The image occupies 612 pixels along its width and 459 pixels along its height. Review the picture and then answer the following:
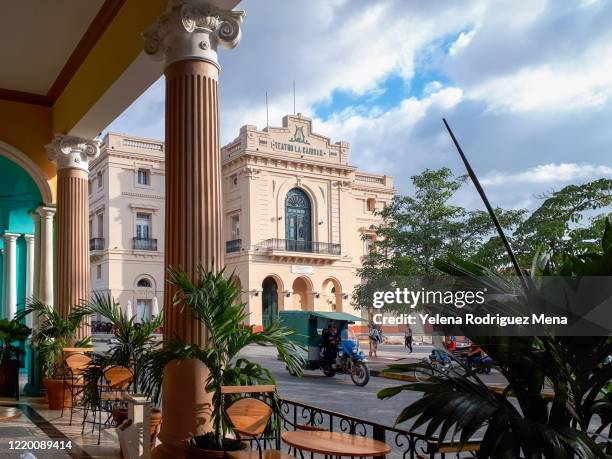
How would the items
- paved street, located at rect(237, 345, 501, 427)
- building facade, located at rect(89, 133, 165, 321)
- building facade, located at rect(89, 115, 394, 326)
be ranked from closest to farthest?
paved street, located at rect(237, 345, 501, 427)
building facade, located at rect(89, 115, 394, 326)
building facade, located at rect(89, 133, 165, 321)

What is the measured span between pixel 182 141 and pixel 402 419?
3.14 meters

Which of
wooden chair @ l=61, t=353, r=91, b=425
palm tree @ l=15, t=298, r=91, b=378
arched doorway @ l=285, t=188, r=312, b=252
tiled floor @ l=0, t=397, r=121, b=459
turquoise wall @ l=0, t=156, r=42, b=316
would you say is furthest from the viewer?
arched doorway @ l=285, t=188, r=312, b=252

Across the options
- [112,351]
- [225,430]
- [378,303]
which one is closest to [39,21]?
[112,351]

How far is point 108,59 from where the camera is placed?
6.87 metres

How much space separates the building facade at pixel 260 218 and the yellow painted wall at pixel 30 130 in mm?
19653

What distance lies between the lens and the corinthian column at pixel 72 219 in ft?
28.0

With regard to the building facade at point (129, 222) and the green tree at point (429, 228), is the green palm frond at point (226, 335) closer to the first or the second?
the green tree at point (429, 228)

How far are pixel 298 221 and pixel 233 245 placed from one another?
3509 millimetres

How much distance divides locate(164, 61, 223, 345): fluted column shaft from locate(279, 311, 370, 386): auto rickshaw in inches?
286

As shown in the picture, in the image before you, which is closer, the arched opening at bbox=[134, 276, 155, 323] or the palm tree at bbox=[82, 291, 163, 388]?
the palm tree at bbox=[82, 291, 163, 388]

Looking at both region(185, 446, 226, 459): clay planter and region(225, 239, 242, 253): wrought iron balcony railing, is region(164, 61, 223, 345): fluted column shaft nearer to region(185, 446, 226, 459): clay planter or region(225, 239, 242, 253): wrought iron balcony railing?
region(185, 446, 226, 459): clay planter

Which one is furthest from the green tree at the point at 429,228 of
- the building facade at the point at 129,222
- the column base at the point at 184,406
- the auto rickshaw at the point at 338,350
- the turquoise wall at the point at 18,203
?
the building facade at the point at 129,222

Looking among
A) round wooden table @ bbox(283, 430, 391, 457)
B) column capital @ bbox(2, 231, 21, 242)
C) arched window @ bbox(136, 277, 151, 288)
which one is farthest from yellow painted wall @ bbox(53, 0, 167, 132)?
arched window @ bbox(136, 277, 151, 288)

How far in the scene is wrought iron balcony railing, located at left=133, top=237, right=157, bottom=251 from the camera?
31.2m
